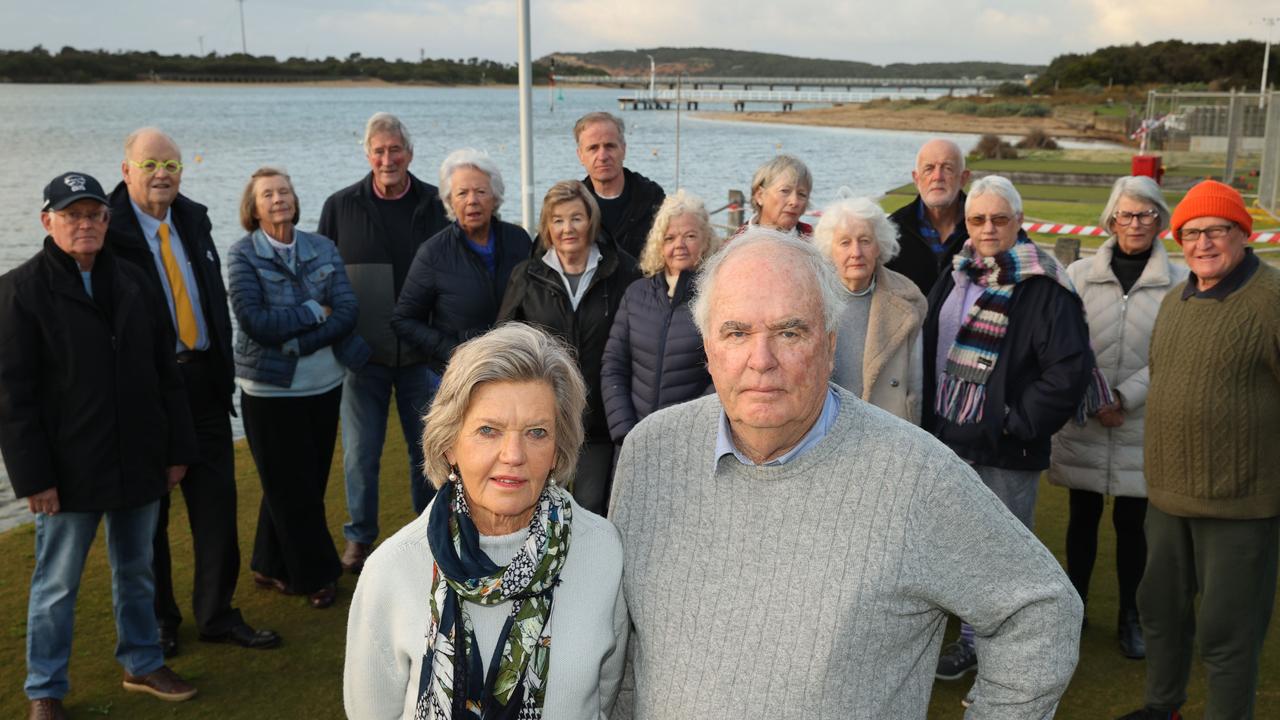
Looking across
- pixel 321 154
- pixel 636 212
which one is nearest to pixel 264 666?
pixel 636 212

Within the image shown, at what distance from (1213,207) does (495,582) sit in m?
2.88

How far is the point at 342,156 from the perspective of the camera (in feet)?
159

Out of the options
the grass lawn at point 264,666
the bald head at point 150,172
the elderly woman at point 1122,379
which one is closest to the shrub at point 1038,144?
the grass lawn at point 264,666

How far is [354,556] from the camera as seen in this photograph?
222 inches

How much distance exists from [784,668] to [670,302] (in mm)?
2735

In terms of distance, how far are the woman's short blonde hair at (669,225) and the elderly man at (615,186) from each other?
118 cm

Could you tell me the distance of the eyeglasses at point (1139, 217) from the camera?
4527 mm

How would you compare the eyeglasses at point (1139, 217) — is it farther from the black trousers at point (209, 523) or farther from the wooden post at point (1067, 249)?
the wooden post at point (1067, 249)

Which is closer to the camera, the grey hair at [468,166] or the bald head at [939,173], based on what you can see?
the grey hair at [468,166]

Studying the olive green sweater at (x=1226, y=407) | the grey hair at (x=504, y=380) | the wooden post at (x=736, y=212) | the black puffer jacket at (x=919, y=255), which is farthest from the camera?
the wooden post at (x=736, y=212)

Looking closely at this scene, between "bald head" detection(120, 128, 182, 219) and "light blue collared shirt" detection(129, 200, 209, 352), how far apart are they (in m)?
0.04

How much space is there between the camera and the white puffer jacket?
15.0ft

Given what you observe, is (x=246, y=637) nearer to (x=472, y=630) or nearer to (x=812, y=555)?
(x=472, y=630)

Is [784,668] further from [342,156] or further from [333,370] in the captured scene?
[342,156]
